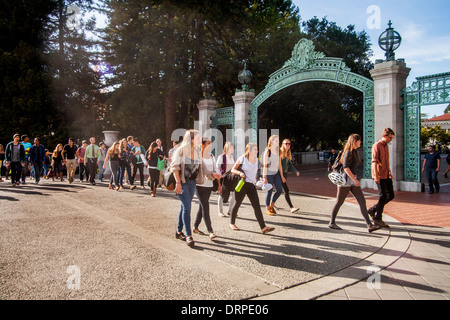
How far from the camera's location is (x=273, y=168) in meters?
7.33

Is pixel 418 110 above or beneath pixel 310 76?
beneath

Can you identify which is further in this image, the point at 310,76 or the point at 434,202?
the point at 310,76

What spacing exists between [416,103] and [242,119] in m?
6.92

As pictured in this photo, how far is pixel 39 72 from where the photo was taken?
71.7 ft

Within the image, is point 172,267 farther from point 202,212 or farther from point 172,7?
point 172,7

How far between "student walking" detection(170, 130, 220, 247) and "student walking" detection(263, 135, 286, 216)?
2.30 metres

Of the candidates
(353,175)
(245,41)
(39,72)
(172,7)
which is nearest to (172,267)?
(353,175)

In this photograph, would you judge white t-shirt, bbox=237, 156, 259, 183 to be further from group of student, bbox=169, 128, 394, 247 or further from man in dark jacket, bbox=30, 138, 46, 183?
man in dark jacket, bbox=30, 138, 46, 183

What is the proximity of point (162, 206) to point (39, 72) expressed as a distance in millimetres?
18375

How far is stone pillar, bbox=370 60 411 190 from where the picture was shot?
10711 mm

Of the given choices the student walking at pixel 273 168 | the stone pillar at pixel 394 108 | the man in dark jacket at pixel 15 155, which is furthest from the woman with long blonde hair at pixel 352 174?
the man in dark jacket at pixel 15 155

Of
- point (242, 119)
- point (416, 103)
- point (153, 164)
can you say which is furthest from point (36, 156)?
point (416, 103)

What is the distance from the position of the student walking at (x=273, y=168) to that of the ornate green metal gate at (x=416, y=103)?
5527 millimetres
